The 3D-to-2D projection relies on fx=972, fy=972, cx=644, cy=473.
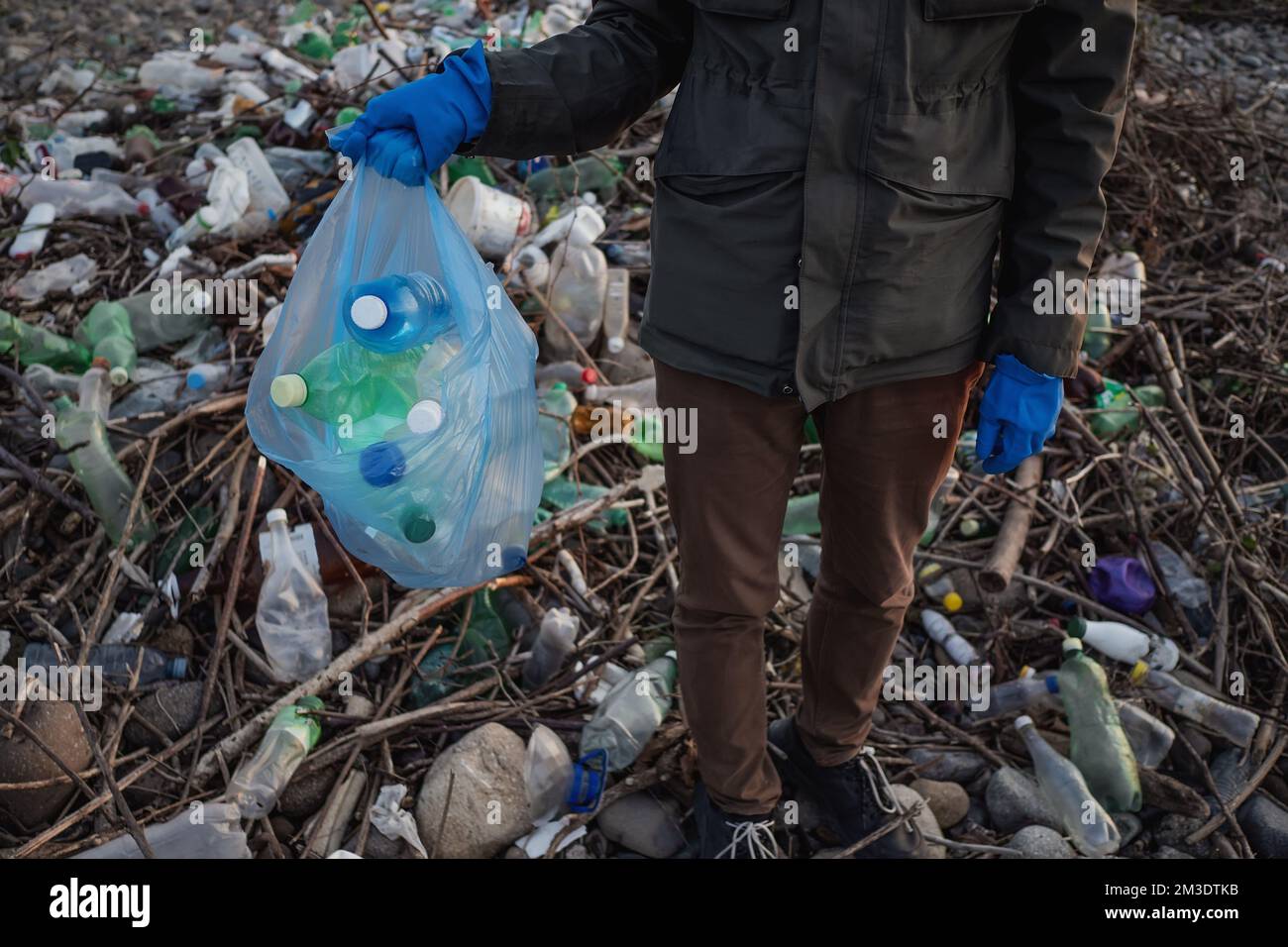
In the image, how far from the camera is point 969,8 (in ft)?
4.87

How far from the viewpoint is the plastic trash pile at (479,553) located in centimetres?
186

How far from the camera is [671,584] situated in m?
2.80

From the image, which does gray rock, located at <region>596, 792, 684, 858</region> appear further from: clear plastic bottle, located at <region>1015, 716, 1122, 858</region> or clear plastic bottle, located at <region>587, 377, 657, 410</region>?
clear plastic bottle, located at <region>587, 377, 657, 410</region>

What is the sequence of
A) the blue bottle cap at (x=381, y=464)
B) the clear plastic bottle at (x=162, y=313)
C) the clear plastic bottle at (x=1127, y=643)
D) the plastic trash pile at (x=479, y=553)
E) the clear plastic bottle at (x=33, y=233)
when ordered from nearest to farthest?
the blue bottle cap at (x=381, y=464) → the plastic trash pile at (x=479, y=553) → the clear plastic bottle at (x=1127, y=643) → the clear plastic bottle at (x=162, y=313) → the clear plastic bottle at (x=33, y=233)

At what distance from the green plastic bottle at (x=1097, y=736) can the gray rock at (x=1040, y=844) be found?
190 mm

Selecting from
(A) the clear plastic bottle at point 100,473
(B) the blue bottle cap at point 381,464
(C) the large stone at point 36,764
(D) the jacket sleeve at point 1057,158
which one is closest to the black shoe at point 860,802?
(D) the jacket sleeve at point 1057,158

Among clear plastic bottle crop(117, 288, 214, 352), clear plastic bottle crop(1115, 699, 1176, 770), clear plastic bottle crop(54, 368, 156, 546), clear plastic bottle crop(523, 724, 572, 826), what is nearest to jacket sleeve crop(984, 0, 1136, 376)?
clear plastic bottle crop(1115, 699, 1176, 770)

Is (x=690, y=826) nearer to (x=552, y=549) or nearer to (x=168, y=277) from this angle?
(x=552, y=549)

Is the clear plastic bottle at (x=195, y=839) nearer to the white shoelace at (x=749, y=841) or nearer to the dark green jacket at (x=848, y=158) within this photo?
the white shoelace at (x=749, y=841)

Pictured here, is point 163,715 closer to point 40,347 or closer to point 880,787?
point 40,347

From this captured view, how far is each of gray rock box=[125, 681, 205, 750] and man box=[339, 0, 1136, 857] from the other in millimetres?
1323

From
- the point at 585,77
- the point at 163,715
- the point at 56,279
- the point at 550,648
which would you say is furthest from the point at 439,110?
the point at 56,279

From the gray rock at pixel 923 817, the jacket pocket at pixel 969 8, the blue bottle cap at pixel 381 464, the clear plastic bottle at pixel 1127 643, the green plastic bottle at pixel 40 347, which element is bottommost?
the gray rock at pixel 923 817

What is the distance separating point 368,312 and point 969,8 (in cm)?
108
